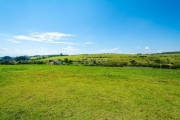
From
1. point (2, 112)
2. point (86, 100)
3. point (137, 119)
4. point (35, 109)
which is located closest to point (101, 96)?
point (86, 100)

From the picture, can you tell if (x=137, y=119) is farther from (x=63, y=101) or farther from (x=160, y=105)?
(x=63, y=101)

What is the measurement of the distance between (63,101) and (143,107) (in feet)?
15.8

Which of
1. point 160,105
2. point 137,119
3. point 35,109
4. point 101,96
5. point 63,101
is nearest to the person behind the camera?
point 137,119

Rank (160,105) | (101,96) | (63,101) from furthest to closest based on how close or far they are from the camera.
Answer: (101,96), (63,101), (160,105)

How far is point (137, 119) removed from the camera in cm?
591

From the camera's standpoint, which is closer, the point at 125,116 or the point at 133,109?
the point at 125,116

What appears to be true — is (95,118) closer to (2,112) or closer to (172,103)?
(2,112)

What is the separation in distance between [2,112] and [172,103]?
970cm

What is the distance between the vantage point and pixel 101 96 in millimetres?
9070

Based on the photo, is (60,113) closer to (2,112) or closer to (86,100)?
(86,100)

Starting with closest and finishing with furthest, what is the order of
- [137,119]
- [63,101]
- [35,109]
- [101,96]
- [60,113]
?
1. [137,119]
2. [60,113]
3. [35,109]
4. [63,101]
5. [101,96]

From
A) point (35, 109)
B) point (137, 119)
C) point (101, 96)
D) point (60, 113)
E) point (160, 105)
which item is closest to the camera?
point (137, 119)

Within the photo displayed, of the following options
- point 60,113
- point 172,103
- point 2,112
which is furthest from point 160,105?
point 2,112

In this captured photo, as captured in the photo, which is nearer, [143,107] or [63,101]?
[143,107]
